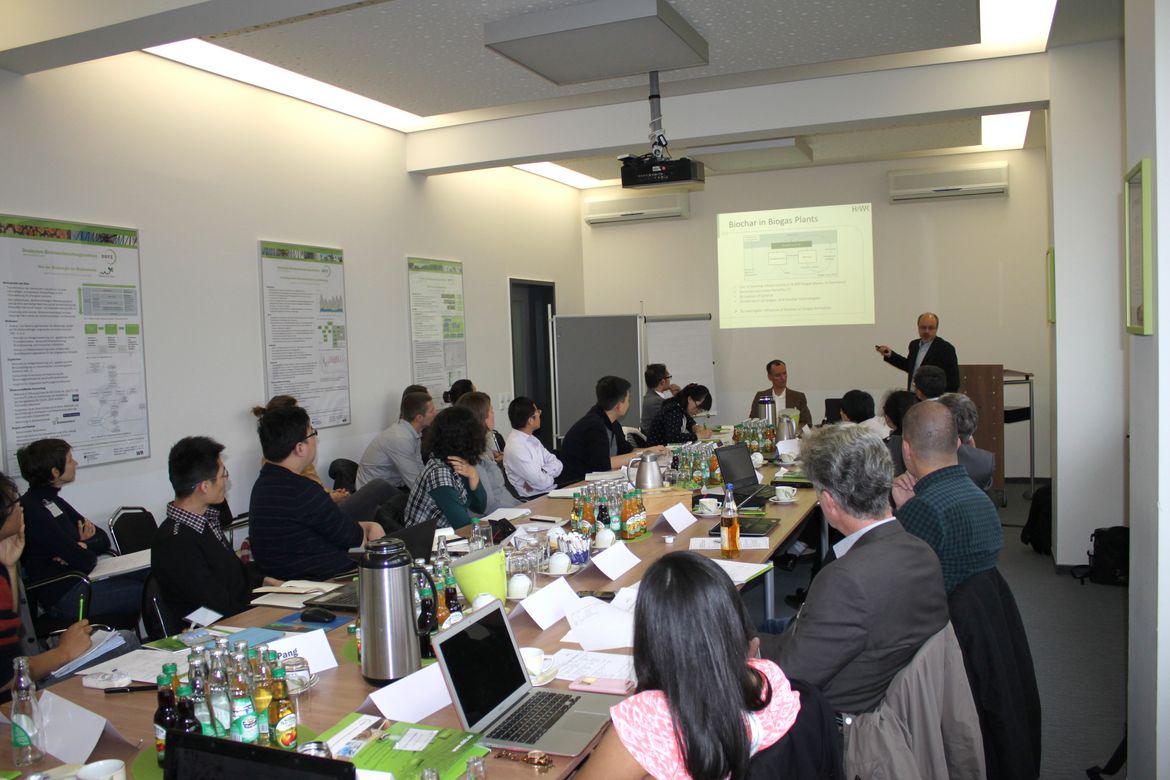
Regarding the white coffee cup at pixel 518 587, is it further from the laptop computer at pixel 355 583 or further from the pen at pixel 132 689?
the pen at pixel 132 689

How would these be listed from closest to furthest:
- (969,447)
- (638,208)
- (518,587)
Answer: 1. (518,587)
2. (969,447)
3. (638,208)

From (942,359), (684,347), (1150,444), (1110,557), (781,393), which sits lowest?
(1110,557)

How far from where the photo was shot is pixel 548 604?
2535mm

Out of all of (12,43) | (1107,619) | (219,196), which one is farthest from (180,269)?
(1107,619)

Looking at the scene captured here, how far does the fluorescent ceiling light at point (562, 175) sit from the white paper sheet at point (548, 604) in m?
6.29

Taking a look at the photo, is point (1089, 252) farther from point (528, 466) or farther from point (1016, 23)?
point (528, 466)

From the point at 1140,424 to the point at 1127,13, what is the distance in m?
1.26

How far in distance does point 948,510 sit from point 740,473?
2010mm

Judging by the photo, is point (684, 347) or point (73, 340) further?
point (684, 347)

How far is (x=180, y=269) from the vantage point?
4.91 meters

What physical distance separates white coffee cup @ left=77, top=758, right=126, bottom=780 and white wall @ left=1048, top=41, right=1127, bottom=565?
16.7 feet

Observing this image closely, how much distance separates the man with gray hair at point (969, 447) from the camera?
4043mm

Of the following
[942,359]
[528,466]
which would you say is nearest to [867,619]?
[528,466]

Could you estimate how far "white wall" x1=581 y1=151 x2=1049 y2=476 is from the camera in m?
8.41
